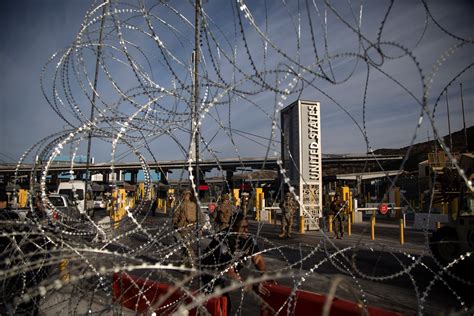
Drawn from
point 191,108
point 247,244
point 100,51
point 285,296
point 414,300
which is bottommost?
point 414,300

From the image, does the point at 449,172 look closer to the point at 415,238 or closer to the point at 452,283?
the point at 452,283

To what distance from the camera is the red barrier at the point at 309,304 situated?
3.29 metres

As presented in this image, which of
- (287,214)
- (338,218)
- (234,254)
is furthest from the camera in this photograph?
(287,214)

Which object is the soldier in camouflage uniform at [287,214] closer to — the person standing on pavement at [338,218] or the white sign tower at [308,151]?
the person standing on pavement at [338,218]

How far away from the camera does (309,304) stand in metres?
3.77

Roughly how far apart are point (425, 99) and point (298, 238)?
11462 millimetres

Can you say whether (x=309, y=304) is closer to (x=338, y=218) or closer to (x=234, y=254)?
(x=234, y=254)

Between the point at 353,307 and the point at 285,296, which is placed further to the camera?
the point at 285,296

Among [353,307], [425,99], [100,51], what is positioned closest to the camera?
[425,99]

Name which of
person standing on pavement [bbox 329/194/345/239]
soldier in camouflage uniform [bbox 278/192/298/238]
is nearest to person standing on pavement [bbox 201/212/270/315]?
person standing on pavement [bbox 329/194/345/239]

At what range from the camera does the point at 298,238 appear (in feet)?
43.9

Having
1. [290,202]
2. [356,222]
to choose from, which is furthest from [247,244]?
[356,222]

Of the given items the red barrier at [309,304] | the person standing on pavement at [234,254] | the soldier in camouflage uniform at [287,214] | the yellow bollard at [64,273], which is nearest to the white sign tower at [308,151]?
the soldier in camouflage uniform at [287,214]

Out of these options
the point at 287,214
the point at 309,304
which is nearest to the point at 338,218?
the point at 287,214
